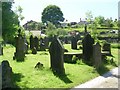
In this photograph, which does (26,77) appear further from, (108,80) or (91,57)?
(91,57)

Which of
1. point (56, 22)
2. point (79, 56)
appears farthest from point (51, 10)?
point (79, 56)

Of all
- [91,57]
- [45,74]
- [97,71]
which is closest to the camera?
[45,74]

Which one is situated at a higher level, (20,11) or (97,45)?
(20,11)

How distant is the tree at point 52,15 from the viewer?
123812mm

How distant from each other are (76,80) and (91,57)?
6.86 metres

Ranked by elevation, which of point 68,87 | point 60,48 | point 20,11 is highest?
point 20,11

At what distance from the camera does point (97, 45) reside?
19125 mm

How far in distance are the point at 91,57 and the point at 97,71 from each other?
134 inches

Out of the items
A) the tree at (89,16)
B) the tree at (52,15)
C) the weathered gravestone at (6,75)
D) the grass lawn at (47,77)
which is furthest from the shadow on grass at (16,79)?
the tree at (52,15)

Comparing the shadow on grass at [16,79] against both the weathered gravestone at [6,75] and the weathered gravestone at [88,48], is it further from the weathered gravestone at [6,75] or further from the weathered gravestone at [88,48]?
the weathered gravestone at [88,48]

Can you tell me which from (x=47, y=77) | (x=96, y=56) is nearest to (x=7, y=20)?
(x=47, y=77)

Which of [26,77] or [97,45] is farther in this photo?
[97,45]

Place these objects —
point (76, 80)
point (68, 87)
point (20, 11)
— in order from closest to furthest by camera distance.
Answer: point (68, 87), point (76, 80), point (20, 11)

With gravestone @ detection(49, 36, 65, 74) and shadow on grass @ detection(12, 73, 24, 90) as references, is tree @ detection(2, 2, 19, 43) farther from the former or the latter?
shadow on grass @ detection(12, 73, 24, 90)
